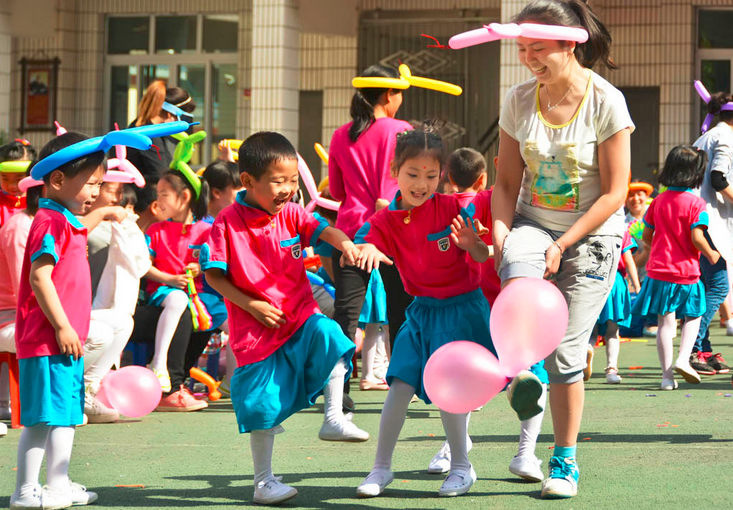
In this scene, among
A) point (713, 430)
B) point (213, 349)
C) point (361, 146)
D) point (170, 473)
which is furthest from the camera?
point (213, 349)

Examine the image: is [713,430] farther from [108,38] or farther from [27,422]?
[108,38]

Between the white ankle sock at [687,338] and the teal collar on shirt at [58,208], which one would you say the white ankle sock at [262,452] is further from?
the white ankle sock at [687,338]

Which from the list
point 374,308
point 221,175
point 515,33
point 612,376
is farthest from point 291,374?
point 612,376

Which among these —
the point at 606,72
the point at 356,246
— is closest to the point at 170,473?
the point at 356,246

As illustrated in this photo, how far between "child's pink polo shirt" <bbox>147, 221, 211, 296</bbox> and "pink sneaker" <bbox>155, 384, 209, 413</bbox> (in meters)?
0.74

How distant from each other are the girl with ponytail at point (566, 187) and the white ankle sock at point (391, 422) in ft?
1.80

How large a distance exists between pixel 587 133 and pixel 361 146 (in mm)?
2453

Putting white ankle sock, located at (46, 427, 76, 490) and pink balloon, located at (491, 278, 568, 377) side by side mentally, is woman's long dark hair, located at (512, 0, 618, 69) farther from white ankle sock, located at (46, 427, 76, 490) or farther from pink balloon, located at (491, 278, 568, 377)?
white ankle sock, located at (46, 427, 76, 490)

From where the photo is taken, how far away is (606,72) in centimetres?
1534

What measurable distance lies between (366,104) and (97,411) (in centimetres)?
232

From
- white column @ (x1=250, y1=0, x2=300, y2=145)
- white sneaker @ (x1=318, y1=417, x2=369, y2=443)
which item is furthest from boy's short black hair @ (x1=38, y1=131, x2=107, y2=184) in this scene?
white column @ (x1=250, y1=0, x2=300, y2=145)

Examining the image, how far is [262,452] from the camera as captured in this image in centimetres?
415

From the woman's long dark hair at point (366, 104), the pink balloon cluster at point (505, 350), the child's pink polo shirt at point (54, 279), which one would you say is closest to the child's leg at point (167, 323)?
the woman's long dark hair at point (366, 104)

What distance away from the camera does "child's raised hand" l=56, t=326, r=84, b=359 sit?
4.11 metres
